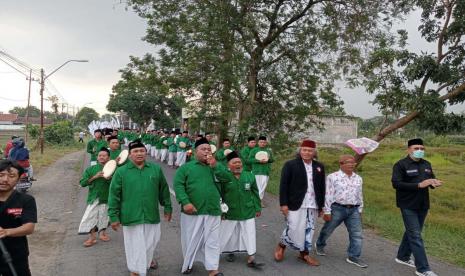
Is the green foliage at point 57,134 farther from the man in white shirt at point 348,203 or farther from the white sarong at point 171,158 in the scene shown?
the man in white shirt at point 348,203

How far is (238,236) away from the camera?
6535mm

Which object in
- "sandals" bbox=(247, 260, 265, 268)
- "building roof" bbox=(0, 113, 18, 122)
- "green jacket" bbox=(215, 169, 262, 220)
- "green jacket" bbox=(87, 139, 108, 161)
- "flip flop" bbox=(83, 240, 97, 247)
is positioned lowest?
"flip flop" bbox=(83, 240, 97, 247)

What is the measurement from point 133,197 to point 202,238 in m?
1.07

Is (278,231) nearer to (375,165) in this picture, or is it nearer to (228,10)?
(228,10)

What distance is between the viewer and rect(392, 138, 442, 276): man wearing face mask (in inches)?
239

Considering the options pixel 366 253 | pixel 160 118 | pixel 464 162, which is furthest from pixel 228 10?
pixel 160 118

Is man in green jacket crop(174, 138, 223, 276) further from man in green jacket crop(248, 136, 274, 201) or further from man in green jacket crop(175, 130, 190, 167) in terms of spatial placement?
man in green jacket crop(175, 130, 190, 167)

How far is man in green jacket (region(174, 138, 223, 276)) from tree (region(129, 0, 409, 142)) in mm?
9578

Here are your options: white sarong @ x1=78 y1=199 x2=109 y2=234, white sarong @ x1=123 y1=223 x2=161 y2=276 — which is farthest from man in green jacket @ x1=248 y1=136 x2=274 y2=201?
white sarong @ x1=123 y1=223 x2=161 y2=276

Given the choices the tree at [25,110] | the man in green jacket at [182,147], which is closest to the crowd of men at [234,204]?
the man in green jacket at [182,147]

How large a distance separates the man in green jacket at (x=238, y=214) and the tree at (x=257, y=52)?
9.13 metres

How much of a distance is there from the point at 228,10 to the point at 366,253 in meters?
10.2

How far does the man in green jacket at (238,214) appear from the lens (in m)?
6.39

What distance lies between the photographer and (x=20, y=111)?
144m
